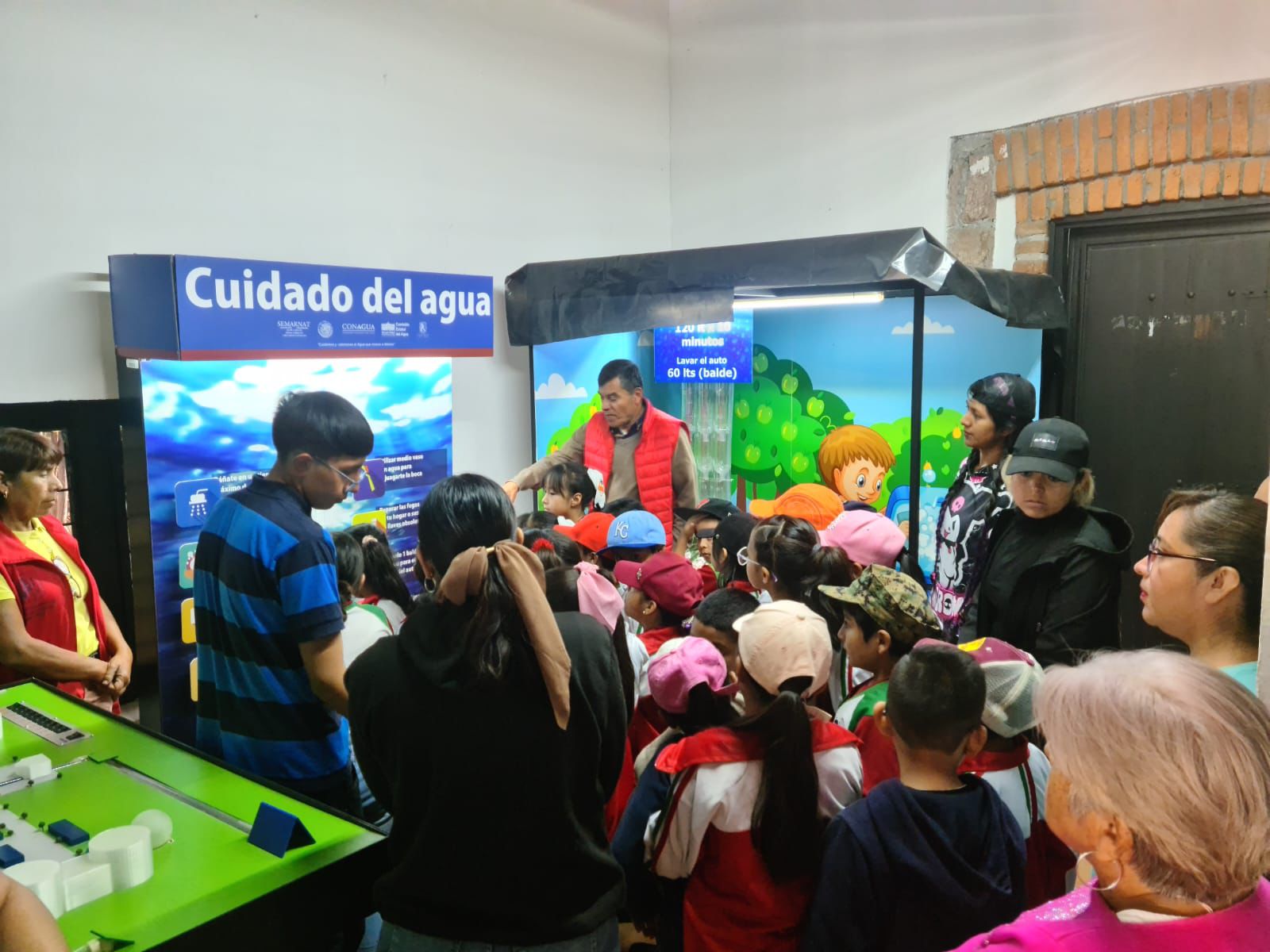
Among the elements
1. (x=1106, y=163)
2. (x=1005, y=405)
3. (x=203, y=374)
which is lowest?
(x=1005, y=405)

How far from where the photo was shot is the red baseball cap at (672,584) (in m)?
2.86

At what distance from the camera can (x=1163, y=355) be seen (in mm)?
4449

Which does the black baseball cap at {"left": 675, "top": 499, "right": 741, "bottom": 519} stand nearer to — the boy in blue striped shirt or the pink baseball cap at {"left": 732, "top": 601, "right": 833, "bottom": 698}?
the pink baseball cap at {"left": 732, "top": 601, "right": 833, "bottom": 698}

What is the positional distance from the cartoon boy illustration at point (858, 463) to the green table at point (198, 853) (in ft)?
12.7

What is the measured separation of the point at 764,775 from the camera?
1833 millimetres

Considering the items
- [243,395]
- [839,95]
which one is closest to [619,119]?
[839,95]

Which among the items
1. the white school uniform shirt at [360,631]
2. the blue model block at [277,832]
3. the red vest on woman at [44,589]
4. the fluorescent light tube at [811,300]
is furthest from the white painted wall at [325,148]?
the blue model block at [277,832]

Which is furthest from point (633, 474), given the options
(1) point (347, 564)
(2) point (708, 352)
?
(1) point (347, 564)

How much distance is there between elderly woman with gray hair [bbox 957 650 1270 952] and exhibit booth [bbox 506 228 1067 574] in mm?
2677

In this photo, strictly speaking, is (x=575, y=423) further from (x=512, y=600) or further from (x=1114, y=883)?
(x=1114, y=883)

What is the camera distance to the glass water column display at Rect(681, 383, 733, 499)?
18.9ft

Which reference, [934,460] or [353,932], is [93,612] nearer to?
A: [353,932]

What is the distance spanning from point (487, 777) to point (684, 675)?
2.05 feet

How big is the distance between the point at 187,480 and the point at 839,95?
4278 millimetres
